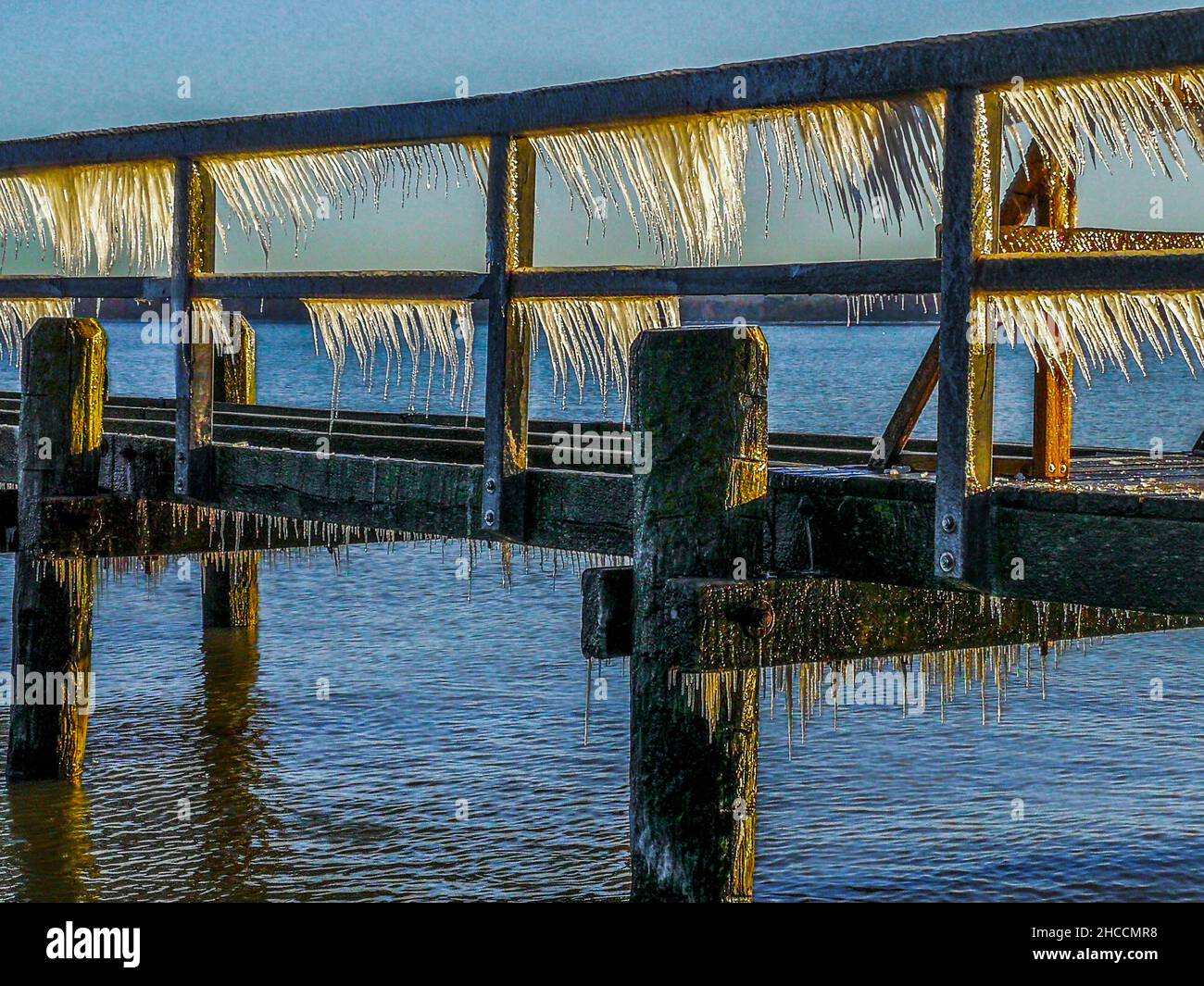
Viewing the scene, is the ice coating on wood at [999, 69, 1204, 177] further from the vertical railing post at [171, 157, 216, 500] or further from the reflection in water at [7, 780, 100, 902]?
the reflection in water at [7, 780, 100, 902]

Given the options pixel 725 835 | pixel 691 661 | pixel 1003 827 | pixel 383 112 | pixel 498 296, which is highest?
pixel 383 112

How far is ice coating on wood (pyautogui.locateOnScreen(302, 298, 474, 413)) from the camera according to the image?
7.03 m

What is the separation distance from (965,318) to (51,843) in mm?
8650

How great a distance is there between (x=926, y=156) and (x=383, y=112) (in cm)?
266

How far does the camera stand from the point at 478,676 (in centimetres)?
1961

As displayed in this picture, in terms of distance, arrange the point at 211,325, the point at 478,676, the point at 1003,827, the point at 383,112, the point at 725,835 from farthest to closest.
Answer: the point at 478,676 < the point at 1003,827 < the point at 211,325 < the point at 383,112 < the point at 725,835

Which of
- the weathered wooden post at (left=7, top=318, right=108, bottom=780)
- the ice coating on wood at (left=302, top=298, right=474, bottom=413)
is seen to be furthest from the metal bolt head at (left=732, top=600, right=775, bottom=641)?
the weathered wooden post at (left=7, top=318, right=108, bottom=780)

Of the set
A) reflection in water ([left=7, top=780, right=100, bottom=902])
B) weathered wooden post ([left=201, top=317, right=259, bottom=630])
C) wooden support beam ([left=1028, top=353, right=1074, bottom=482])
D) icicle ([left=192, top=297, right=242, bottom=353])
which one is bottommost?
reflection in water ([left=7, top=780, right=100, bottom=902])

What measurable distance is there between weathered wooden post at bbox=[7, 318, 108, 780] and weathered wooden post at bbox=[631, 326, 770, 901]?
5370 millimetres

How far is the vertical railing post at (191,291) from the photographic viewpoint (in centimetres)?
813

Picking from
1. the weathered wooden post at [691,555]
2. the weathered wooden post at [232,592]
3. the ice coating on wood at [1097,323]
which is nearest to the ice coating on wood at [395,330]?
the weathered wooden post at [691,555]

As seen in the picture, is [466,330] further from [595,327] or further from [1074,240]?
[1074,240]

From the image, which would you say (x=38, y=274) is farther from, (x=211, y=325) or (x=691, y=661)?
(x=691, y=661)
